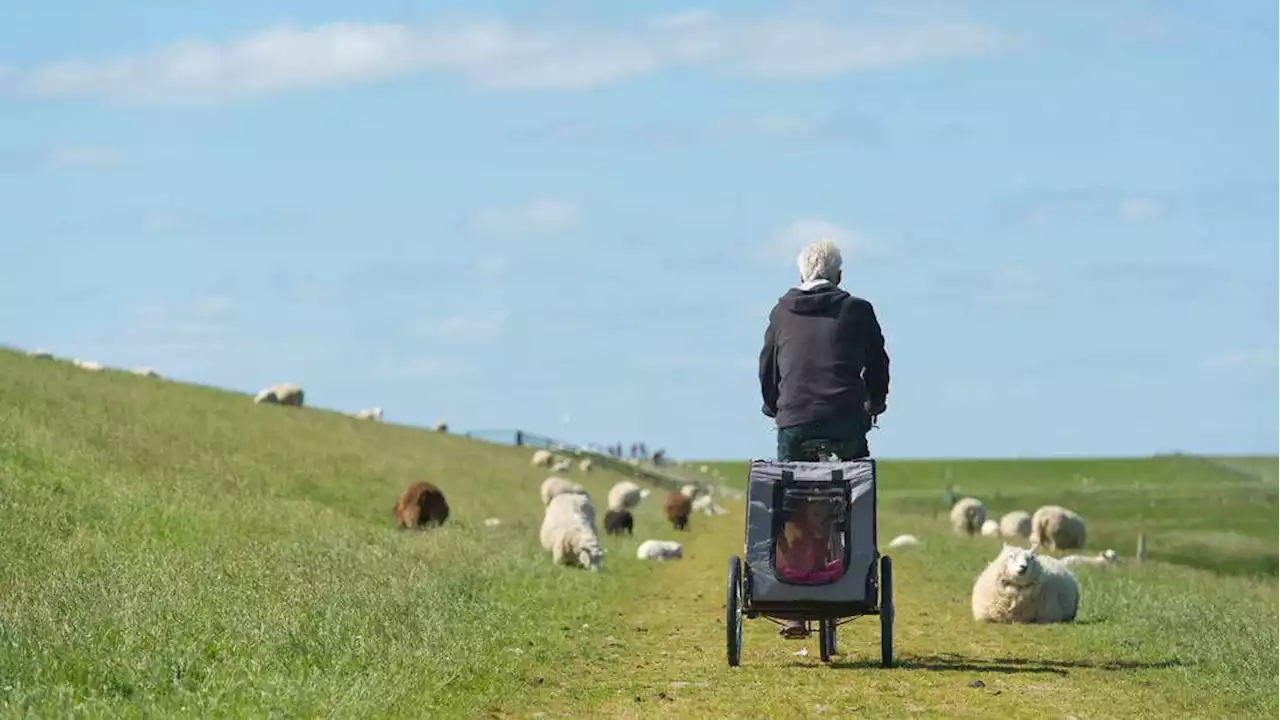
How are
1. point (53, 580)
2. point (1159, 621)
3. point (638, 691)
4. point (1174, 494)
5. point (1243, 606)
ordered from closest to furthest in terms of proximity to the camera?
→ 1. point (638, 691)
2. point (53, 580)
3. point (1159, 621)
4. point (1243, 606)
5. point (1174, 494)

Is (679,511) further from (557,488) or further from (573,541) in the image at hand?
(573,541)

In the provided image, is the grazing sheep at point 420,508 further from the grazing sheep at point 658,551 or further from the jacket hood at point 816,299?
the jacket hood at point 816,299

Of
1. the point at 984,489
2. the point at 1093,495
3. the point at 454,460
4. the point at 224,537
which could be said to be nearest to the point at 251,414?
the point at 454,460

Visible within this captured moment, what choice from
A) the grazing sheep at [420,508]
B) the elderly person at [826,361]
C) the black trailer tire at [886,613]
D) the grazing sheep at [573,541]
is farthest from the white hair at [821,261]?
the grazing sheep at [420,508]

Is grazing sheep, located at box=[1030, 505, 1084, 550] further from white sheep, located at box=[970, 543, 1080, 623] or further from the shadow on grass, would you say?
the shadow on grass

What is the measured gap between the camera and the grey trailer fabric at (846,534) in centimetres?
1360

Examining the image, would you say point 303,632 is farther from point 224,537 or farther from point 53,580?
point 224,537

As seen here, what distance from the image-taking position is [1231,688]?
1343cm

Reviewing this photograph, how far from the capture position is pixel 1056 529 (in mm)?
45812

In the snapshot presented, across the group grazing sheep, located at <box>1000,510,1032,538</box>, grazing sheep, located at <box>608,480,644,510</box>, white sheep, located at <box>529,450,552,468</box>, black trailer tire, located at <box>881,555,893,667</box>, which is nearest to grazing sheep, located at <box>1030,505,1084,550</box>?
grazing sheep, located at <box>1000,510,1032,538</box>

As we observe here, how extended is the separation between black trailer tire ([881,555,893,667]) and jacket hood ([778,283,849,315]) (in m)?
2.01

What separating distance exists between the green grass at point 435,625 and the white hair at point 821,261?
3.12m

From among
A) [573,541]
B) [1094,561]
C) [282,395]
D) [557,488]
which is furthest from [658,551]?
[282,395]

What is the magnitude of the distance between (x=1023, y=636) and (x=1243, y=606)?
243 inches
